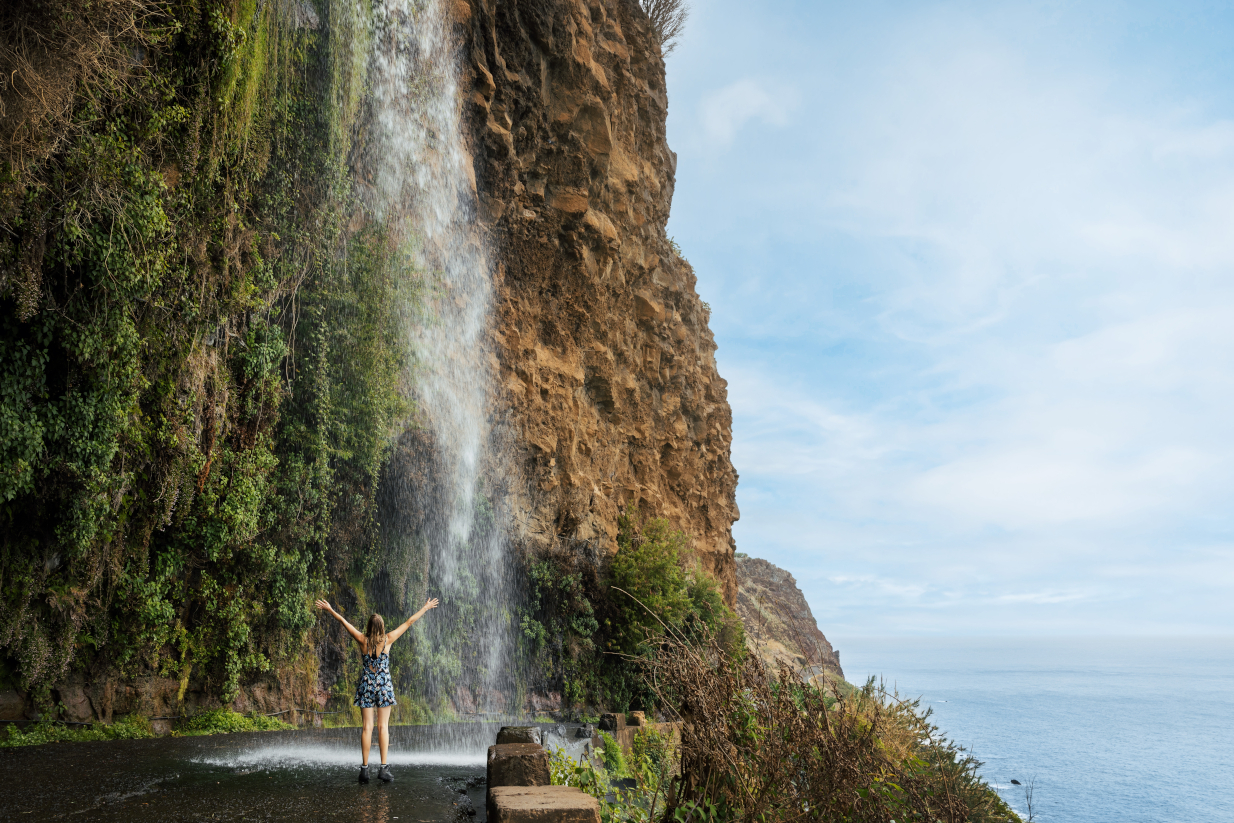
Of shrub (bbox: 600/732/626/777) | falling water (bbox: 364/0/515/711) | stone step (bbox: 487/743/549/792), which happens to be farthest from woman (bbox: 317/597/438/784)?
falling water (bbox: 364/0/515/711)

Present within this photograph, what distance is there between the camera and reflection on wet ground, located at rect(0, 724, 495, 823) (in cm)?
593

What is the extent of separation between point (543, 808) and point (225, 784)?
4682 millimetres

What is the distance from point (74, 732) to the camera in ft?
32.0

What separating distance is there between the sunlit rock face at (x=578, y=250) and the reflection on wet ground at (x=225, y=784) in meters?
9.71

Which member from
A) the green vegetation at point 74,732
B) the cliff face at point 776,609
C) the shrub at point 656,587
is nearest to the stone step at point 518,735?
the green vegetation at point 74,732

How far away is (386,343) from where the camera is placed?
15.3 m

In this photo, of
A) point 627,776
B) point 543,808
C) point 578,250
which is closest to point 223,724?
point 627,776

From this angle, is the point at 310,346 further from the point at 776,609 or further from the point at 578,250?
the point at 776,609

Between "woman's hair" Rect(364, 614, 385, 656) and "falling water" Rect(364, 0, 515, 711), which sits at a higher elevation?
"falling water" Rect(364, 0, 515, 711)

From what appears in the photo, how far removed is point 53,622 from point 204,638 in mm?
2318

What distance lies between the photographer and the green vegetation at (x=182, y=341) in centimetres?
819

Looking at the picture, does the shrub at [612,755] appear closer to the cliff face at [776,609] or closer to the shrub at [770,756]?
the shrub at [770,756]

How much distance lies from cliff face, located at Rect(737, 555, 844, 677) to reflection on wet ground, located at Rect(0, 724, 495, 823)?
35560 mm

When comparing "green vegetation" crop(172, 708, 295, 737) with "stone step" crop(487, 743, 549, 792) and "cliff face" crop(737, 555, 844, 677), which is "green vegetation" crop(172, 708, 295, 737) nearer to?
"stone step" crop(487, 743, 549, 792)
